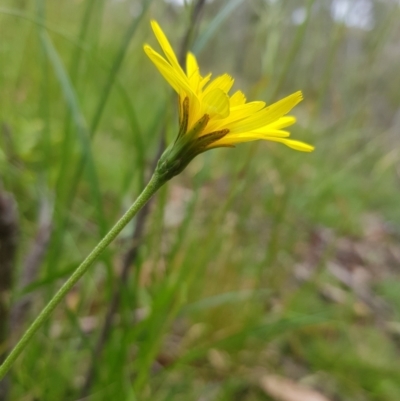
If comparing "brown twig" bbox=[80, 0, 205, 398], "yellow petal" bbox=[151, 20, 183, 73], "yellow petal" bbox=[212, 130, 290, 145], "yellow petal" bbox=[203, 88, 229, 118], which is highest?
"yellow petal" bbox=[151, 20, 183, 73]

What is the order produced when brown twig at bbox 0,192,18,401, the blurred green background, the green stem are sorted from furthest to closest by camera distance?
1. the blurred green background
2. brown twig at bbox 0,192,18,401
3. the green stem

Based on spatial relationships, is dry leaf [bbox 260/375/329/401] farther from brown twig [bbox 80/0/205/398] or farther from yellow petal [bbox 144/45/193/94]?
yellow petal [bbox 144/45/193/94]

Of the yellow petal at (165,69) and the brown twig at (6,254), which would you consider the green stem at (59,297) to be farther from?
the brown twig at (6,254)

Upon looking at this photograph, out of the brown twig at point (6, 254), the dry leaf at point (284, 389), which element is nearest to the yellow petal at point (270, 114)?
the brown twig at point (6, 254)

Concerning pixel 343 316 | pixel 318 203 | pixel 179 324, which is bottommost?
pixel 179 324

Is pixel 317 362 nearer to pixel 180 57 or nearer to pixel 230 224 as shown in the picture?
pixel 230 224

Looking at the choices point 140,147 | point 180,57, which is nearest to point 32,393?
point 140,147

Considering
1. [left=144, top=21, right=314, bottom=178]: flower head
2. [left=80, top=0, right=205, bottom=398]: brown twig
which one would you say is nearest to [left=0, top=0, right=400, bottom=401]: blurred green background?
[left=80, top=0, right=205, bottom=398]: brown twig

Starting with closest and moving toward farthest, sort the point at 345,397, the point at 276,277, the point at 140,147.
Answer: the point at 140,147, the point at 345,397, the point at 276,277
